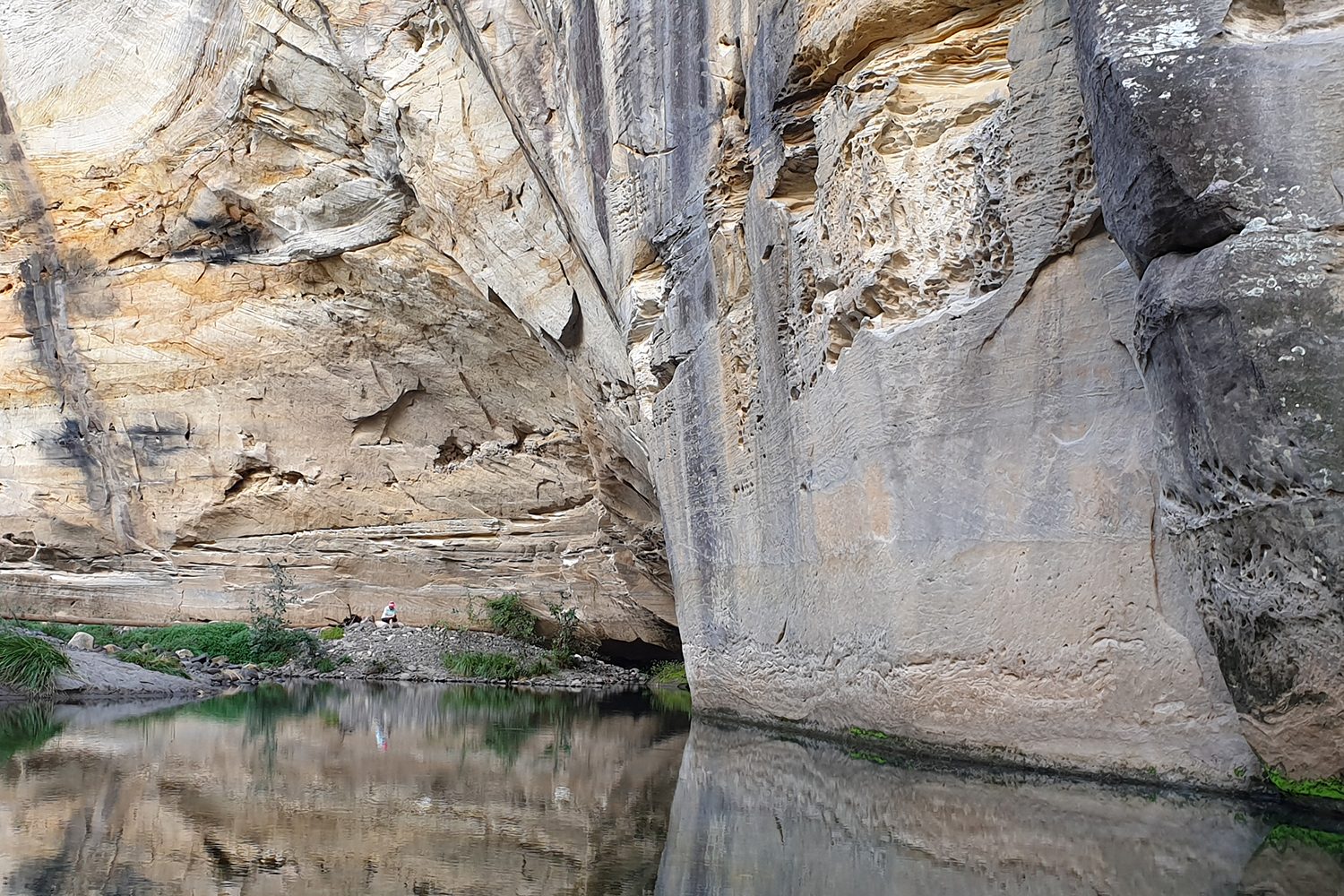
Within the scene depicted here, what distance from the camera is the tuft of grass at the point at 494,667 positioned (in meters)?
17.7

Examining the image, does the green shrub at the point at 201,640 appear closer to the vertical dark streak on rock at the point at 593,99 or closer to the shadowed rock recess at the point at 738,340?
the shadowed rock recess at the point at 738,340

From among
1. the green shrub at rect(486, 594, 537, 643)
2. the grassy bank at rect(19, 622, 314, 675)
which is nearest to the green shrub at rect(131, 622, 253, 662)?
the grassy bank at rect(19, 622, 314, 675)

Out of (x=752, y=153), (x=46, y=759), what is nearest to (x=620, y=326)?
(x=752, y=153)

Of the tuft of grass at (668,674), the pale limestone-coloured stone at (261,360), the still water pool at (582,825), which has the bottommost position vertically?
the still water pool at (582,825)

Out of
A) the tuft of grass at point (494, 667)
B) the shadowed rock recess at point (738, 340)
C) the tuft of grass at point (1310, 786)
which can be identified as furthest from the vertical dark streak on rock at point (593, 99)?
the tuft of grass at point (1310, 786)

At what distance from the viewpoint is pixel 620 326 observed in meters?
13.5

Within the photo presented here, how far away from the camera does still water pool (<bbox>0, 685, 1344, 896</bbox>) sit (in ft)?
14.1

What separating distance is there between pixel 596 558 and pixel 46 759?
38.9ft

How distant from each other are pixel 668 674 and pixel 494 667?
9.54 ft

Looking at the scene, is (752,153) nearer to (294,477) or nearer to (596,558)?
(596,558)

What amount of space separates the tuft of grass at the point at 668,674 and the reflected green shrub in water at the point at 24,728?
930 cm

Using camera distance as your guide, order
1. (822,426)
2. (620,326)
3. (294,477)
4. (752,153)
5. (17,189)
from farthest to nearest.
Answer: (294,477) < (17,189) < (620,326) < (752,153) < (822,426)

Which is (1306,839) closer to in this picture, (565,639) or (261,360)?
(565,639)

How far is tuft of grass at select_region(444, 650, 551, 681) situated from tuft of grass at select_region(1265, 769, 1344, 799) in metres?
13.0
